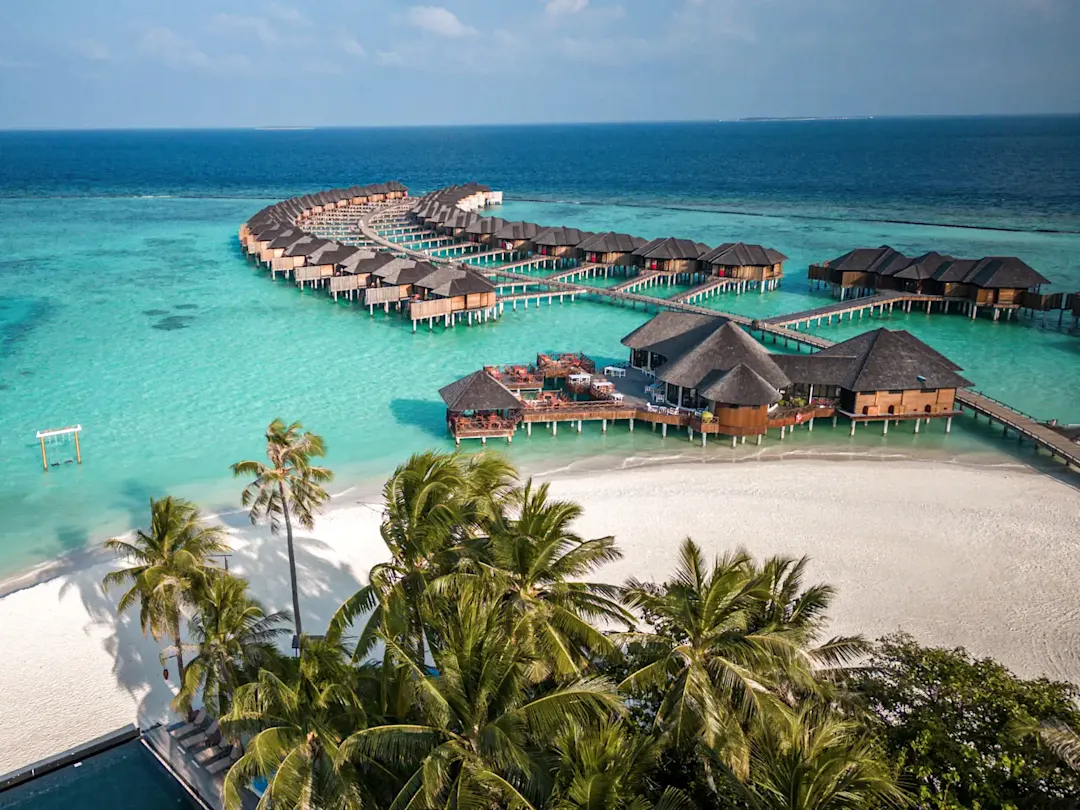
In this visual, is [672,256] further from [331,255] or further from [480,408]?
[480,408]

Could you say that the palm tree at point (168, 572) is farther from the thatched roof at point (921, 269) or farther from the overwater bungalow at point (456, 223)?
the overwater bungalow at point (456, 223)

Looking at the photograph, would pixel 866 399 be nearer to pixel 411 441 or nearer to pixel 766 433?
pixel 766 433

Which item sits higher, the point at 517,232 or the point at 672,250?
the point at 517,232

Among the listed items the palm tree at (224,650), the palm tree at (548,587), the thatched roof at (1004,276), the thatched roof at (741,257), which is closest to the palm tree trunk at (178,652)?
the palm tree at (224,650)

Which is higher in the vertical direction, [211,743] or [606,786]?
[606,786]

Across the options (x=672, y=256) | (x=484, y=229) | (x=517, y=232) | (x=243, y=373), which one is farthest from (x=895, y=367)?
(x=484, y=229)

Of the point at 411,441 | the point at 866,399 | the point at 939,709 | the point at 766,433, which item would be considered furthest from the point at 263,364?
the point at 939,709

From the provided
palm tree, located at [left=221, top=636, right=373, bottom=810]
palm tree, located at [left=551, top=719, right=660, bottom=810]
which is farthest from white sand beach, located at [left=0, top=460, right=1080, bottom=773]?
palm tree, located at [left=551, top=719, right=660, bottom=810]

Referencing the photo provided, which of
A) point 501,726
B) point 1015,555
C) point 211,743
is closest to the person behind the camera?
point 501,726

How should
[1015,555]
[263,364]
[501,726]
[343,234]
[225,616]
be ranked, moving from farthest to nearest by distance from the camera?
[343,234] < [263,364] < [1015,555] < [225,616] < [501,726]
